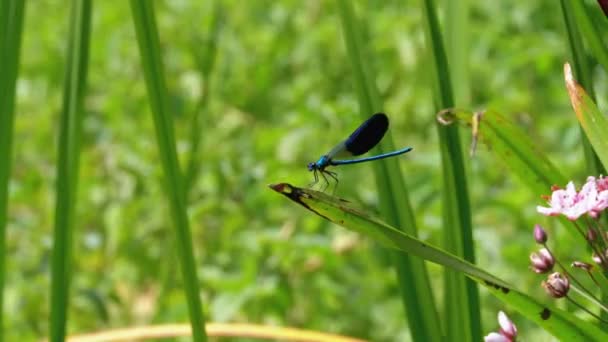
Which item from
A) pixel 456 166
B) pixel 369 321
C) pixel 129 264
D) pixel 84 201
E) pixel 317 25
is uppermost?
pixel 317 25

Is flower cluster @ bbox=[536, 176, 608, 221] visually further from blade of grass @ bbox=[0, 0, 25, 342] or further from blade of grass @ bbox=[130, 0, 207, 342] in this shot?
blade of grass @ bbox=[0, 0, 25, 342]

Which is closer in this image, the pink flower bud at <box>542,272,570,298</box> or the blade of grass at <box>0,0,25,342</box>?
the pink flower bud at <box>542,272,570,298</box>

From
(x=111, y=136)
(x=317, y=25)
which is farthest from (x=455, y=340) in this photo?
(x=317, y=25)

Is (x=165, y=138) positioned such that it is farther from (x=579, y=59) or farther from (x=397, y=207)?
(x=579, y=59)

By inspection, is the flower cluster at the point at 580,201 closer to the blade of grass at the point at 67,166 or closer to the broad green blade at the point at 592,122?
the broad green blade at the point at 592,122

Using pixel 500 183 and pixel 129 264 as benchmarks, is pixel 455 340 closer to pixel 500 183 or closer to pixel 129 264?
pixel 129 264

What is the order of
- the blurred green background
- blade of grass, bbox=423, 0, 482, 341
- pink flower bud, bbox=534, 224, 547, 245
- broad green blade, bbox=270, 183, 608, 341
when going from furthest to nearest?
1. the blurred green background
2. blade of grass, bbox=423, 0, 482, 341
3. pink flower bud, bbox=534, 224, 547, 245
4. broad green blade, bbox=270, 183, 608, 341

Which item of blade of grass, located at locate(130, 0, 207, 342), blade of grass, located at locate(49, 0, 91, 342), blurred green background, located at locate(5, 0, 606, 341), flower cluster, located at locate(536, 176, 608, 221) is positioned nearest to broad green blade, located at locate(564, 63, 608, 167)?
flower cluster, located at locate(536, 176, 608, 221)
